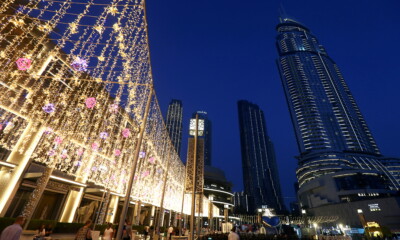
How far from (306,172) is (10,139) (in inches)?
4299

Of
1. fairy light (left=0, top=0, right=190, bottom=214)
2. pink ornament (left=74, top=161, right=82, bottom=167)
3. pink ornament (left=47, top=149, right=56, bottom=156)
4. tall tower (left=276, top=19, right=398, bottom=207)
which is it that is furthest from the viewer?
tall tower (left=276, top=19, right=398, bottom=207)

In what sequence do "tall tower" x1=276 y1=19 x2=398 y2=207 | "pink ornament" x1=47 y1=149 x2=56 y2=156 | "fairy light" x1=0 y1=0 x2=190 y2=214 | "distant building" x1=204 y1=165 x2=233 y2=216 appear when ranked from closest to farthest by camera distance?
1. "fairy light" x1=0 y1=0 x2=190 y2=214
2. "pink ornament" x1=47 y1=149 x2=56 y2=156
3. "tall tower" x1=276 y1=19 x2=398 y2=207
4. "distant building" x1=204 y1=165 x2=233 y2=216

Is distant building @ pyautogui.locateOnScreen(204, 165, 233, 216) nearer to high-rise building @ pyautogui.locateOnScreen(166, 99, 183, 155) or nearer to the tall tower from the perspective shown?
the tall tower

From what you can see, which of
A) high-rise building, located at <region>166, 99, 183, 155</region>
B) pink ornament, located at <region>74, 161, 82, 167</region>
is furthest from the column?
high-rise building, located at <region>166, 99, 183, 155</region>

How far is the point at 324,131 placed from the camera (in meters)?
120

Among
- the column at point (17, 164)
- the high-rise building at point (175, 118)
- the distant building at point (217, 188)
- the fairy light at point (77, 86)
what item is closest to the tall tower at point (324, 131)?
the distant building at point (217, 188)

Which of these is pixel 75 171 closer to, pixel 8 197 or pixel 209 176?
pixel 8 197

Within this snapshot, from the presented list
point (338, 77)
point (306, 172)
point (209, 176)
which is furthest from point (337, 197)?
point (338, 77)

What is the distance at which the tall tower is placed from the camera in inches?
3000

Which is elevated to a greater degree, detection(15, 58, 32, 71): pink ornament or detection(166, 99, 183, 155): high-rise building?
detection(166, 99, 183, 155): high-rise building

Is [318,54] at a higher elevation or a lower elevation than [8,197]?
higher

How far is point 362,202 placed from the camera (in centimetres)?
6119

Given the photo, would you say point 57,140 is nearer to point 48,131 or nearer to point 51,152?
point 51,152

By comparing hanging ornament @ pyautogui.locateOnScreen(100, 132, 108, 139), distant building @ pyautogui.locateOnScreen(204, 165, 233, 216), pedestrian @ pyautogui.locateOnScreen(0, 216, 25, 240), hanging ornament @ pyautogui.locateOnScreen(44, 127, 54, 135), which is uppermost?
distant building @ pyautogui.locateOnScreen(204, 165, 233, 216)
